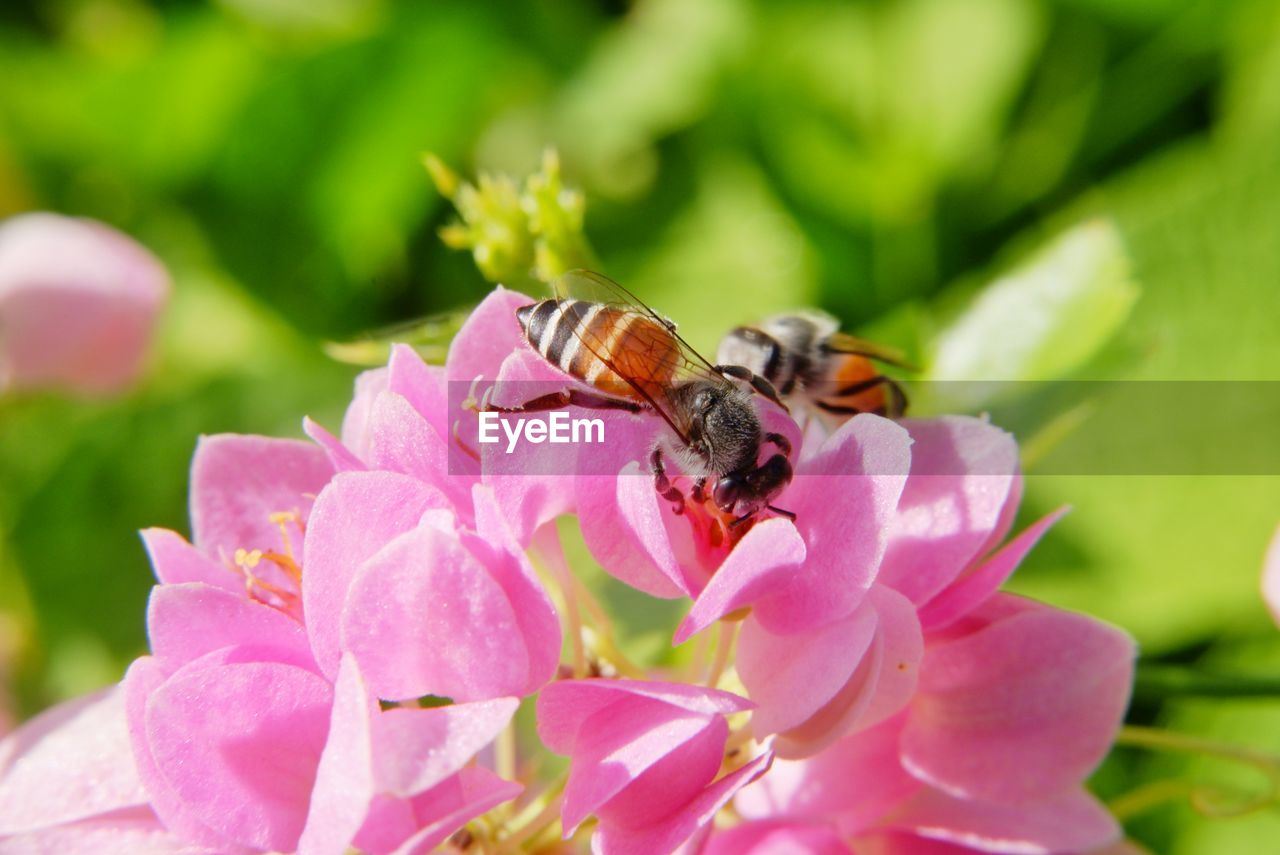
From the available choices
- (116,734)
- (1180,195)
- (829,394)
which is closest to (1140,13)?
(1180,195)

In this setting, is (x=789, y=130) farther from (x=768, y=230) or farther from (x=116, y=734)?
(x=116, y=734)

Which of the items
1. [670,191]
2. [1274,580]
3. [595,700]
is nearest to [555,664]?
[595,700]

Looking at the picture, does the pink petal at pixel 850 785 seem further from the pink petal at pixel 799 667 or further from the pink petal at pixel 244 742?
the pink petal at pixel 244 742

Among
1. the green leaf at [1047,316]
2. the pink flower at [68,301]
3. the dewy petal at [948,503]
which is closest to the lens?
the dewy petal at [948,503]

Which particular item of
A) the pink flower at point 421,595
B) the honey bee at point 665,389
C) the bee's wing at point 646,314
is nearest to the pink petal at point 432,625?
the pink flower at point 421,595

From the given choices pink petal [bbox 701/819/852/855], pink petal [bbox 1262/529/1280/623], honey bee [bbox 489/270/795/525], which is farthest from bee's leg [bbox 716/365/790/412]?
pink petal [bbox 1262/529/1280/623]

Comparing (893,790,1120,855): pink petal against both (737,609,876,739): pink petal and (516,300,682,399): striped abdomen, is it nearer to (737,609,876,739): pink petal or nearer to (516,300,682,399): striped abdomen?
(737,609,876,739): pink petal

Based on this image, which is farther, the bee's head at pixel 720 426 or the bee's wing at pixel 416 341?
the bee's wing at pixel 416 341
